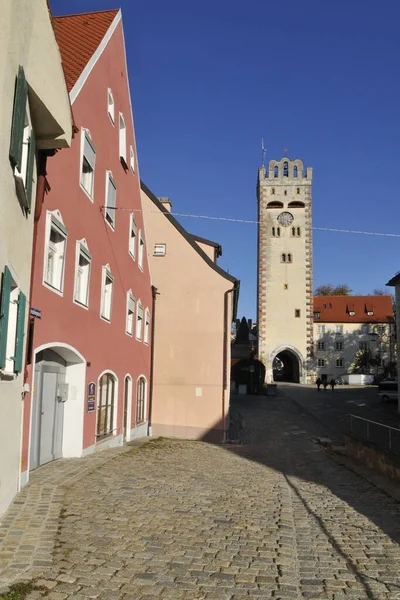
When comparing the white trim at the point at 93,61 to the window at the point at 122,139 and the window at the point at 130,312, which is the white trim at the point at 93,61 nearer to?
the window at the point at 122,139

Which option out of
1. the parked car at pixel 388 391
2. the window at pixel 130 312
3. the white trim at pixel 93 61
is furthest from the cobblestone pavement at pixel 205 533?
the parked car at pixel 388 391

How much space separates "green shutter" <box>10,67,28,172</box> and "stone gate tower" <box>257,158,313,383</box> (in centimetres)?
6186

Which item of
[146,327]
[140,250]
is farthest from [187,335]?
[140,250]

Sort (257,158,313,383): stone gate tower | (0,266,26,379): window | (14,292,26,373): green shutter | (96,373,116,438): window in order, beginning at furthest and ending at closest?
(257,158,313,383): stone gate tower < (96,373,116,438): window < (14,292,26,373): green shutter < (0,266,26,379): window

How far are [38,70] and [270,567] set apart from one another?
6672mm

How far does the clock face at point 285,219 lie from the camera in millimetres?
72188

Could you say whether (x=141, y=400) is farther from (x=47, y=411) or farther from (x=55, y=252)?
(x=55, y=252)

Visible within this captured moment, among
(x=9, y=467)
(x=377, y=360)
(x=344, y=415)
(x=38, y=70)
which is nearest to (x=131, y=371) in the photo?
(x=9, y=467)

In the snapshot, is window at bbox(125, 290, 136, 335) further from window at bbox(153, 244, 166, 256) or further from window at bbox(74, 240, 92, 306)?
window at bbox(153, 244, 166, 256)

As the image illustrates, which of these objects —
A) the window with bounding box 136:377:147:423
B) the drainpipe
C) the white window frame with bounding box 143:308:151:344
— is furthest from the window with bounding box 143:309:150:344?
the window with bounding box 136:377:147:423

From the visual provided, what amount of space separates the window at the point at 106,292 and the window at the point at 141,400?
6137mm

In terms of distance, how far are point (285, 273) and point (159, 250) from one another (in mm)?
47121

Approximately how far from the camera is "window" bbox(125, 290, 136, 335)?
18188 mm

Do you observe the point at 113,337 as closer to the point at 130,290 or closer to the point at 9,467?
the point at 130,290
